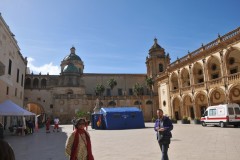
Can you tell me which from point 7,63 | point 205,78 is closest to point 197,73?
point 205,78

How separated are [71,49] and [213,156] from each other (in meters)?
61.4

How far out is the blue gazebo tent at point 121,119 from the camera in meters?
26.2

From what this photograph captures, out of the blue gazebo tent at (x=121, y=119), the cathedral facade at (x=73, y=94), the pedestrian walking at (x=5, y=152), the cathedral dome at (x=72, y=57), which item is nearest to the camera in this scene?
the pedestrian walking at (x=5, y=152)

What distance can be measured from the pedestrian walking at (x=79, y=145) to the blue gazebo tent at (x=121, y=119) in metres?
21.9

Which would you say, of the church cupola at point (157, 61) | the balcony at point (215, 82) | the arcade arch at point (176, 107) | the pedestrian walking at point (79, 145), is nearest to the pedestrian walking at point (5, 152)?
the pedestrian walking at point (79, 145)

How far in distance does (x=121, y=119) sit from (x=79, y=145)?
74.1 ft

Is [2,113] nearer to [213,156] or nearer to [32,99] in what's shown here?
[213,156]

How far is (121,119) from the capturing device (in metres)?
26.7

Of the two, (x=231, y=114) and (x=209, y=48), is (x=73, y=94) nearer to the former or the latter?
(x=209, y=48)

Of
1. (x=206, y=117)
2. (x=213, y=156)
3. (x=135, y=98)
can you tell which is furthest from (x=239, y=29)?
(x=135, y=98)

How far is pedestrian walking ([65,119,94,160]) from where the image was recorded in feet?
14.3

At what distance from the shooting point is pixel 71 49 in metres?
64.9

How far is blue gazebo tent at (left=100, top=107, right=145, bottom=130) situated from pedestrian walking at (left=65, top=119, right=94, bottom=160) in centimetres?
2188

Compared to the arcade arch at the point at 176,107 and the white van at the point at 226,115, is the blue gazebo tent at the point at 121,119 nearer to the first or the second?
the white van at the point at 226,115
